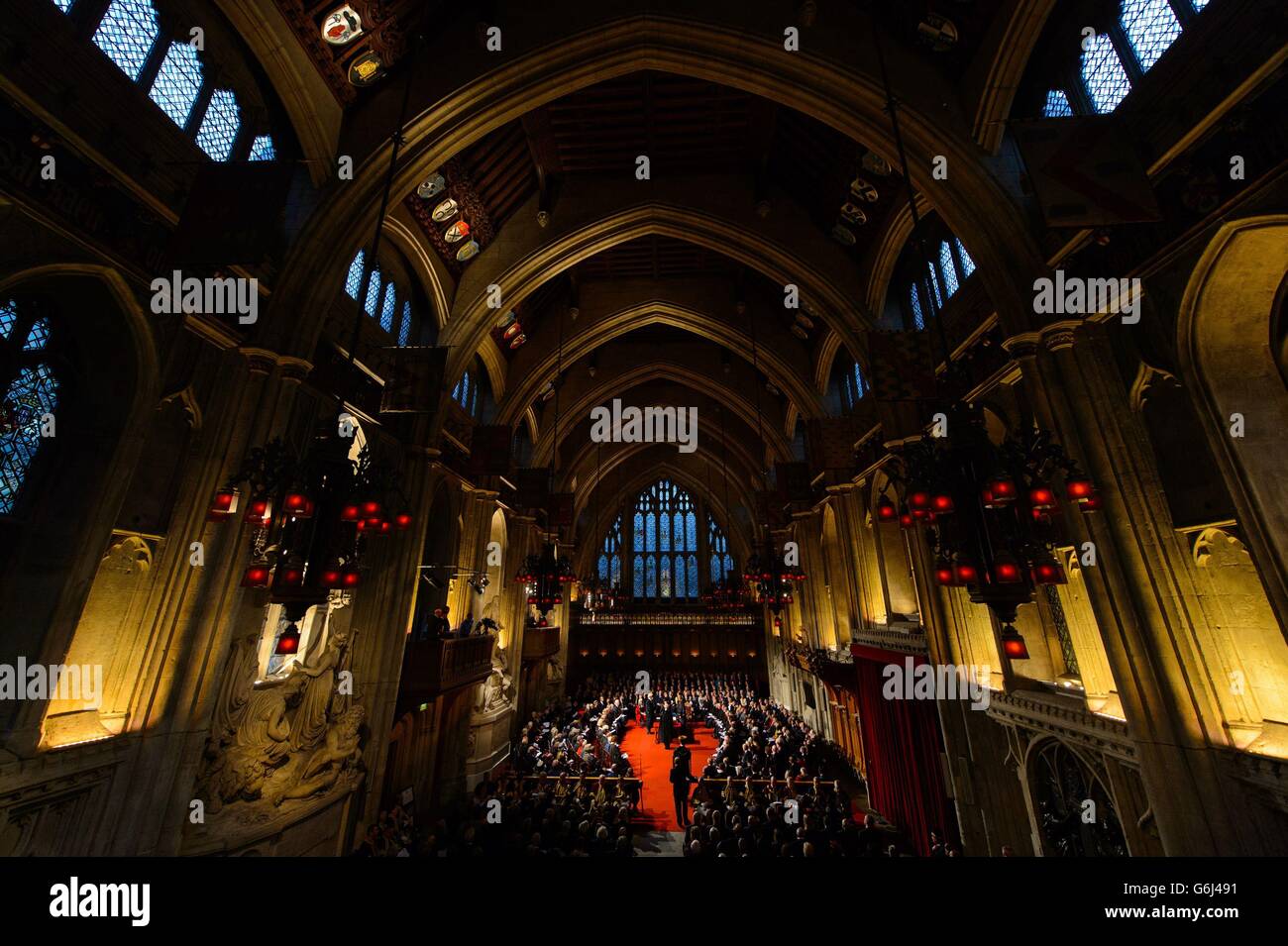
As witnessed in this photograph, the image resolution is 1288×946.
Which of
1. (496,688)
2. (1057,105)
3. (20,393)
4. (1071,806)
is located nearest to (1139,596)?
(1071,806)

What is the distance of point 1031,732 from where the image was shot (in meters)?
6.16

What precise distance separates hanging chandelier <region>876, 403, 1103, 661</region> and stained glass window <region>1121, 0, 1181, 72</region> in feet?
13.6

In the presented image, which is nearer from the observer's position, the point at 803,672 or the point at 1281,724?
the point at 1281,724

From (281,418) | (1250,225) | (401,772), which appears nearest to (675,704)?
(401,772)

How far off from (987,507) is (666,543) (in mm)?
24810

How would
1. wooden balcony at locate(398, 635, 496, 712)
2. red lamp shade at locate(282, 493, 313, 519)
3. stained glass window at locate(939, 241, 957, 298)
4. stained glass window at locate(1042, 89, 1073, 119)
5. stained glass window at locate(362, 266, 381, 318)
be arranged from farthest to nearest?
stained glass window at locate(362, 266, 381, 318)
wooden balcony at locate(398, 635, 496, 712)
stained glass window at locate(939, 241, 957, 298)
stained glass window at locate(1042, 89, 1073, 119)
red lamp shade at locate(282, 493, 313, 519)

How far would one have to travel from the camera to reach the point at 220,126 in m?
6.29

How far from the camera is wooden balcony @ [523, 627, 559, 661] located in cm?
1603

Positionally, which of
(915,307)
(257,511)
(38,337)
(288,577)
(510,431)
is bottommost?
(288,577)

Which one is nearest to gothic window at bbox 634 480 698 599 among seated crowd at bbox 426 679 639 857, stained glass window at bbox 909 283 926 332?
seated crowd at bbox 426 679 639 857

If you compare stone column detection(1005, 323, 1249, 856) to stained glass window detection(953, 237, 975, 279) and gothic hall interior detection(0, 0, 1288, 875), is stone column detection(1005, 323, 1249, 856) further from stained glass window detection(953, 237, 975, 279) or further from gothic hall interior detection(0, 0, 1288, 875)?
stained glass window detection(953, 237, 975, 279)

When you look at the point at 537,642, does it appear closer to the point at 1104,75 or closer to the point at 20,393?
the point at 20,393

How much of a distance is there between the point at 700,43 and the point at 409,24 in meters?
4.71
